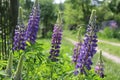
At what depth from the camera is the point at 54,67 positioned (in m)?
4.32

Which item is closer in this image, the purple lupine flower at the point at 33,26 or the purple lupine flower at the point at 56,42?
the purple lupine flower at the point at 33,26

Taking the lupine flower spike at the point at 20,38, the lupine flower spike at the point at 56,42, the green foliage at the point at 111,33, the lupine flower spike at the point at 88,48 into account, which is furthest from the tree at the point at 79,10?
the lupine flower spike at the point at 88,48

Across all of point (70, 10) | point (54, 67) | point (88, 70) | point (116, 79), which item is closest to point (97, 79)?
point (88, 70)

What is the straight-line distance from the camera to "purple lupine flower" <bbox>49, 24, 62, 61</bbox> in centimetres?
498

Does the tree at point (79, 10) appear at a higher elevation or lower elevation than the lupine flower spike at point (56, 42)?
lower

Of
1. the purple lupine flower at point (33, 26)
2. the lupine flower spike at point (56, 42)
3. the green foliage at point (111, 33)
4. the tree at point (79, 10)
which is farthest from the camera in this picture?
the tree at point (79, 10)

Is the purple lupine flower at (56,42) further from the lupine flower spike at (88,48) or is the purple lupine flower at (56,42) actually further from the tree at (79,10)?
the tree at (79,10)

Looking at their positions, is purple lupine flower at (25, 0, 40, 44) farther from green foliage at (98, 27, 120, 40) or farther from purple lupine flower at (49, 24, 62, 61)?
green foliage at (98, 27, 120, 40)

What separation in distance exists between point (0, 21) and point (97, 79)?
319 cm

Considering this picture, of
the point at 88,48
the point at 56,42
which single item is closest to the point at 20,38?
the point at 56,42

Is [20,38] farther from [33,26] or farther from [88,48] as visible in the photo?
[88,48]

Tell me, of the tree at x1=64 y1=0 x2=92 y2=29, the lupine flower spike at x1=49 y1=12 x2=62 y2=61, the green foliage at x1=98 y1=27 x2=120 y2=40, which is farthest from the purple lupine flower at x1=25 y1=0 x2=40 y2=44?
Result: the tree at x1=64 y1=0 x2=92 y2=29

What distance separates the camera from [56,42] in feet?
16.4

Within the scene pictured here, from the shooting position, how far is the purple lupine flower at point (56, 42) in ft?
16.3
